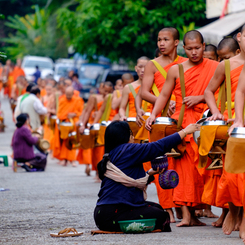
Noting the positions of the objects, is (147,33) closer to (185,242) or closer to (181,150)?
(181,150)

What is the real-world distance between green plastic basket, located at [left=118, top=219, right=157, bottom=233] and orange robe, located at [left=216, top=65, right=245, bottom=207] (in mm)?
671

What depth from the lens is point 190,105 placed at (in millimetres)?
6203

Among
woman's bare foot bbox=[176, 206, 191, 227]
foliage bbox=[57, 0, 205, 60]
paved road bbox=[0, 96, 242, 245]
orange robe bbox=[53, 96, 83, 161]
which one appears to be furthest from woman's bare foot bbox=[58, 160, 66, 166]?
woman's bare foot bbox=[176, 206, 191, 227]

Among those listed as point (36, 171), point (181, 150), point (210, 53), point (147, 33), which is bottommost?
point (36, 171)

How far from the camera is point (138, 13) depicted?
60.7 feet

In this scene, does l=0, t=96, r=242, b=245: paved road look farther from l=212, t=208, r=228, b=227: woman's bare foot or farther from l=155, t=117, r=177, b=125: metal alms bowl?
l=155, t=117, r=177, b=125: metal alms bowl

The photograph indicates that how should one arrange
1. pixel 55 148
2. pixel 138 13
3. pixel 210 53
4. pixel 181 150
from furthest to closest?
1. pixel 138 13
2. pixel 55 148
3. pixel 210 53
4. pixel 181 150

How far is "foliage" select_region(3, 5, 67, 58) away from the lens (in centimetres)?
4422

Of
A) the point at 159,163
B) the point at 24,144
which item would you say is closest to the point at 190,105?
the point at 159,163

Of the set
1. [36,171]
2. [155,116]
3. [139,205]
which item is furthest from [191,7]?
[139,205]

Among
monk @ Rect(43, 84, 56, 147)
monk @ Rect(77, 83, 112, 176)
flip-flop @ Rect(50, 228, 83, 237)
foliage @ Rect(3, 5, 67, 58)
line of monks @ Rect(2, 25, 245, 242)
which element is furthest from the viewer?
foliage @ Rect(3, 5, 67, 58)

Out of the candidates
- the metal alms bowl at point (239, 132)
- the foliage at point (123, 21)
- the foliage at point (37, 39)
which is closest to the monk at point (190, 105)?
the metal alms bowl at point (239, 132)

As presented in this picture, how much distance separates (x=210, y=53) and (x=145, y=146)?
2.48 m

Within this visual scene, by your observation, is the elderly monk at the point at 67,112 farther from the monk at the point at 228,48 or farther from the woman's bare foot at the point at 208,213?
the monk at the point at 228,48
